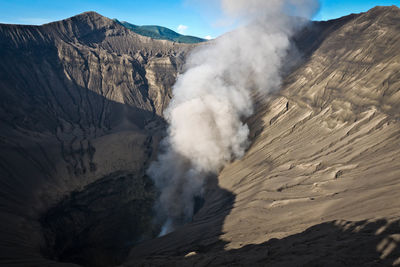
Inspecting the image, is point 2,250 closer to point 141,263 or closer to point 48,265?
point 48,265

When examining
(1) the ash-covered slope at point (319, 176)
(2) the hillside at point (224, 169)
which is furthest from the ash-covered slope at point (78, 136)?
(1) the ash-covered slope at point (319, 176)

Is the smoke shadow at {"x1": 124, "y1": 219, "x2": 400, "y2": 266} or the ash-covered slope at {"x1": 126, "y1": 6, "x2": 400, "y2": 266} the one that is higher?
the ash-covered slope at {"x1": 126, "y1": 6, "x2": 400, "y2": 266}

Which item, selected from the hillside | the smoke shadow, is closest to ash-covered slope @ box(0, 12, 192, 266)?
the hillside

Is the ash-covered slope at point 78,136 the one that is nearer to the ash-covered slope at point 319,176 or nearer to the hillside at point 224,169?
the hillside at point 224,169

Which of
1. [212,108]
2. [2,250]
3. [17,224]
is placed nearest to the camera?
[2,250]

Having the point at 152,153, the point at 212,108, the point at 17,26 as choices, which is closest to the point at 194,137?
the point at 212,108

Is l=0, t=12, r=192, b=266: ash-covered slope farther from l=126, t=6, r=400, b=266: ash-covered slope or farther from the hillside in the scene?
l=126, t=6, r=400, b=266: ash-covered slope
